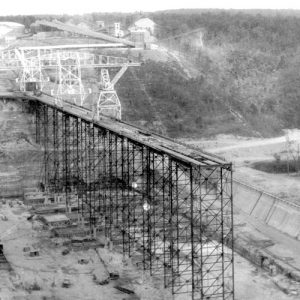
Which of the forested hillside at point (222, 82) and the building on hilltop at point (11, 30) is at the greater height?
the building on hilltop at point (11, 30)

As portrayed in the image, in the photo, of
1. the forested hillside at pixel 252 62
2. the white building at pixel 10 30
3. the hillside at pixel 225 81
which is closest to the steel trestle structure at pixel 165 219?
the hillside at pixel 225 81

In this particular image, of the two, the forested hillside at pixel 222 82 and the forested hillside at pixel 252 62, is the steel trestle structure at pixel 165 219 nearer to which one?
the forested hillside at pixel 222 82

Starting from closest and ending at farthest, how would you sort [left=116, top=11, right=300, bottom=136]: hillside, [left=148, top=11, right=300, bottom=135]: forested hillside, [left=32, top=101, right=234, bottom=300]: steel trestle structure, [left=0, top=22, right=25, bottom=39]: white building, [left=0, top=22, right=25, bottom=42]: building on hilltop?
[left=32, top=101, right=234, bottom=300]: steel trestle structure → [left=116, top=11, right=300, bottom=136]: hillside → [left=148, top=11, right=300, bottom=135]: forested hillside → [left=0, top=22, right=25, bottom=42]: building on hilltop → [left=0, top=22, right=25, bottom=39]: white building

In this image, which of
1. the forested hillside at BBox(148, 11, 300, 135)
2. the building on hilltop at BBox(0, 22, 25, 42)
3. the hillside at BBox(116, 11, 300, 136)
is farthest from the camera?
the building on hilltop at BBox(0, 22, 25, 42)

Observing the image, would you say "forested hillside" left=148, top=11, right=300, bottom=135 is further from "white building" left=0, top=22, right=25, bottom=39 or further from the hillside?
"white building" left=0, top=22, right=25, bottom=39

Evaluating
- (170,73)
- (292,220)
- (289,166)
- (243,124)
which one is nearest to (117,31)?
(170,73)

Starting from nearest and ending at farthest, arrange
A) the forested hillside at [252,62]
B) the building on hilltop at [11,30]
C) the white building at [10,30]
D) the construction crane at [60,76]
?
the construction crane at [60,76] < the forested hillside at [252,62] < the building on hilltop at [11,30] < the white building at [10,30]

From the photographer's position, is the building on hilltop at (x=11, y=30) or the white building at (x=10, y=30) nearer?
the building on hilltop at (x=11, y=30)

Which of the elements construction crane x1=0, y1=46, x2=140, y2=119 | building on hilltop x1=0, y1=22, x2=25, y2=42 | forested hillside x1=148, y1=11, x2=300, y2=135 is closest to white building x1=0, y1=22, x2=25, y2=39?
building on hilltop x1=0, y1=22, x2=25, y2=42

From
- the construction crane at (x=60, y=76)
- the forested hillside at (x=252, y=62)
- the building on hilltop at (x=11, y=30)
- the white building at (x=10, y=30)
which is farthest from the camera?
the white building at (x=10, y=30)
